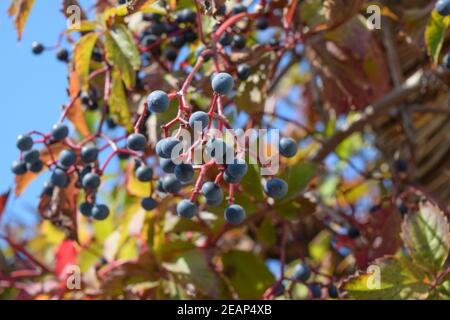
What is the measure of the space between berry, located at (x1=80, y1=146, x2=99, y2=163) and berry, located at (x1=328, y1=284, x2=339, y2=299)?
1.76ft

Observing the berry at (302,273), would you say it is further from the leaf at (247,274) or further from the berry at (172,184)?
the berry at (172,184)

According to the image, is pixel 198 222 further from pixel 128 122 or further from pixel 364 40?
pixel 364 40

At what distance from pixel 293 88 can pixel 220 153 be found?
1.91 m

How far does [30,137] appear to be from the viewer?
143 centimetres

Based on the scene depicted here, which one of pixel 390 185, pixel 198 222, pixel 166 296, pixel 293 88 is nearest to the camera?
pixel 166 296

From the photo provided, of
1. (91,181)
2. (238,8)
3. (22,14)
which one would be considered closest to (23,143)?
(91,181)

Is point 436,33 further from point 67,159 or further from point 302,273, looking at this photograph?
point 67,159

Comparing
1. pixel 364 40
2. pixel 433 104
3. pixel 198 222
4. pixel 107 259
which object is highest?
pixel 364 40

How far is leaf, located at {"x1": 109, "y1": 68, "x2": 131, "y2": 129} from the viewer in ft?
4.84

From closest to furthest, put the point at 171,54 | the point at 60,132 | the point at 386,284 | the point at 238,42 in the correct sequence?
the point at 386,284 < the point at 60,132 < the point at 238,42 < the point at 171,54

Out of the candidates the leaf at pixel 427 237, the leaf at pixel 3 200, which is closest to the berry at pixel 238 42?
the leaf at pixel 427 237

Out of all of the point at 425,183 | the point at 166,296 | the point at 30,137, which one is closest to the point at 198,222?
the point at 166,296

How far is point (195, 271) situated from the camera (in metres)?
1.58

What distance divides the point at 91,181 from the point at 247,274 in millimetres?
502
